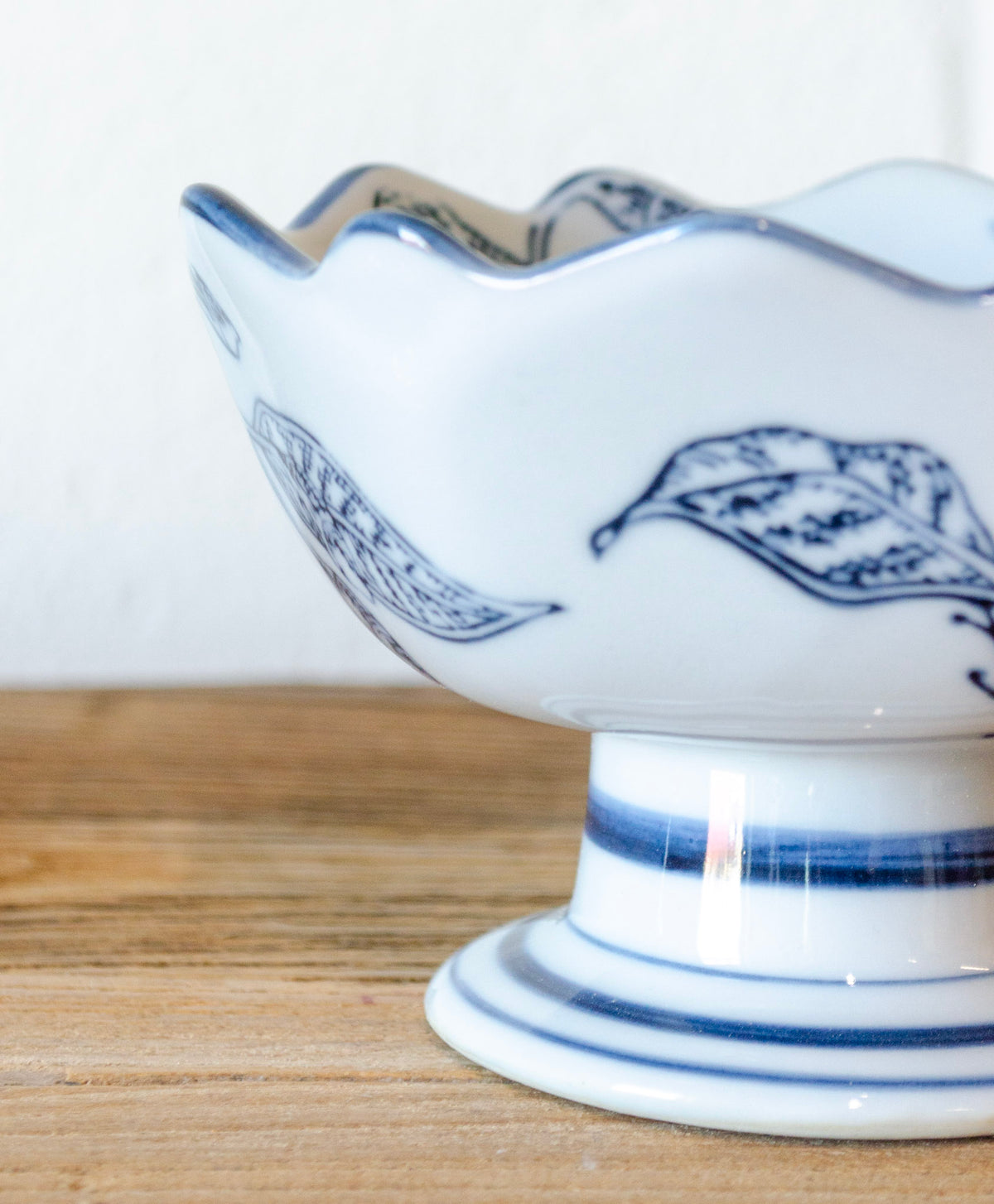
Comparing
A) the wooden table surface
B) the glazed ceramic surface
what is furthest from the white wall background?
the glazed ceramic surface

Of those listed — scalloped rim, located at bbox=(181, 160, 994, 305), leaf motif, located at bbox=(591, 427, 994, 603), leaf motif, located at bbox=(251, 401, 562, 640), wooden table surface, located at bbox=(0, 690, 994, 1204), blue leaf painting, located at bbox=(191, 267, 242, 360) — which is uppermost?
scalloped rim, located at bbox=(181, 160, 994, 305)

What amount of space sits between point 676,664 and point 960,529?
0.04 meters

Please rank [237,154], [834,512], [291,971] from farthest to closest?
[237,154]
[291,971]
[834,512]

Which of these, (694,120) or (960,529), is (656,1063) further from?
(694,120)

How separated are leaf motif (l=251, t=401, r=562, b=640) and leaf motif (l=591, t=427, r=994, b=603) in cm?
3

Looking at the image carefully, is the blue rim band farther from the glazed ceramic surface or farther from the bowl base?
the bowl base

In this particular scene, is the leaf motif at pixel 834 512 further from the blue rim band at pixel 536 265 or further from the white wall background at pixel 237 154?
the white wall background at pixel 237 154

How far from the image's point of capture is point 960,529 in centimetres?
17

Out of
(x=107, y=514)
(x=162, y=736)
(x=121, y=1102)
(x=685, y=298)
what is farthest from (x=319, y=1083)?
(x=107, y=514)

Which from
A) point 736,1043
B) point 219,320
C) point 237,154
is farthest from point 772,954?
point 237,154

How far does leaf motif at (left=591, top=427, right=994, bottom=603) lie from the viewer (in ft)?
0.56

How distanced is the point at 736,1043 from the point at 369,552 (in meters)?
0.09

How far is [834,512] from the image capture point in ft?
0.57

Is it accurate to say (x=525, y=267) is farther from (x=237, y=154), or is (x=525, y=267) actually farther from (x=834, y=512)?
(x=237, y=154)
